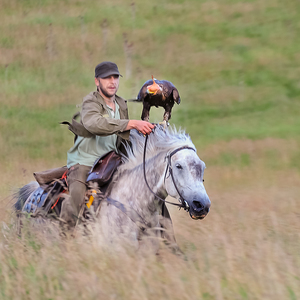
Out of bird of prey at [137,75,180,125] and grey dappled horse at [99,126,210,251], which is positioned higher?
bird of prey at [137,75,180,125]

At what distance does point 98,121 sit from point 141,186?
82cm

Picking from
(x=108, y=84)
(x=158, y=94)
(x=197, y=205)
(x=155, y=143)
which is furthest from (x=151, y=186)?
(x=108, y=84)

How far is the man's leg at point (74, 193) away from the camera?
5305mm

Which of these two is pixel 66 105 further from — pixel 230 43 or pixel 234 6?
pixel 234 6

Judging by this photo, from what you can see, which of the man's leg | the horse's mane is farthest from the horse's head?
the man's leg

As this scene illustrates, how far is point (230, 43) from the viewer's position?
1310 inches

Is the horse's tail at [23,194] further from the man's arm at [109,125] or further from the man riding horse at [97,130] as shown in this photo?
the man's arm at [109,125]

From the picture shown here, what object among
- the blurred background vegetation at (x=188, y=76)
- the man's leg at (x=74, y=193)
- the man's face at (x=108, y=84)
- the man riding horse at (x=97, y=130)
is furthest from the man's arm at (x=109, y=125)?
the blurred background vegetation at (x=188, y=76)

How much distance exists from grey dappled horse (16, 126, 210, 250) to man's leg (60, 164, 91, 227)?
0.25m

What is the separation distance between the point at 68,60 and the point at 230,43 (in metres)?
11.0

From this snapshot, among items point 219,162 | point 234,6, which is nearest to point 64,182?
point 219,162

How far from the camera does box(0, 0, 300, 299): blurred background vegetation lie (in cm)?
1645

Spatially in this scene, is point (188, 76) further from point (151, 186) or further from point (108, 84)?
point (151, 186)

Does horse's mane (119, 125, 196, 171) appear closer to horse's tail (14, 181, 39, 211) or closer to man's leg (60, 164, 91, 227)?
man's leg (60, 164, 91, 227)
